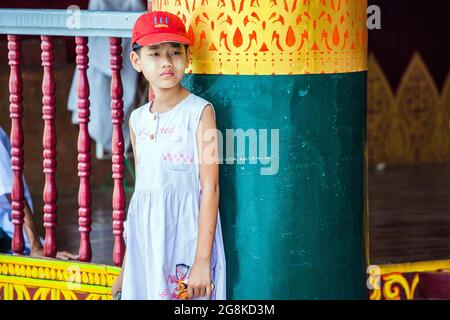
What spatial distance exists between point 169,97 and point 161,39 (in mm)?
216

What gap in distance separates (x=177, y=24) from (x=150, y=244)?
0.76 metres

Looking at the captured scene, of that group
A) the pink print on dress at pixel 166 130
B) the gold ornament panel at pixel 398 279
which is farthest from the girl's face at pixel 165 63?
the gold ornament panel at pixel 398 279

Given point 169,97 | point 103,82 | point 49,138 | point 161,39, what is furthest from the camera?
point 103,82

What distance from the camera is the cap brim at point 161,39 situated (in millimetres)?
4914

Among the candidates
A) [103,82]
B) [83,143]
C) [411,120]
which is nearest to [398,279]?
[83,143]

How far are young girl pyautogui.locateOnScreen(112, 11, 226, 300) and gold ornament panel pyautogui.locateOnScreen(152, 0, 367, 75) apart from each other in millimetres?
96

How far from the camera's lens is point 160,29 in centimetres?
495

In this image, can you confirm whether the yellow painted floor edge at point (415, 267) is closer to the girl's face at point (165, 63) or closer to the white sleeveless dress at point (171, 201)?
the white sleeveless dress at point (171, 201)

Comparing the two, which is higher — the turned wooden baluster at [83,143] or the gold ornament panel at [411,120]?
the gold ornament panel at [411,120]

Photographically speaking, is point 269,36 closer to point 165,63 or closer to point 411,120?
point 165,63

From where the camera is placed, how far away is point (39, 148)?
9.54 metres

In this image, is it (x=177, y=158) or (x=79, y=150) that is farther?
(x=79, y=150)

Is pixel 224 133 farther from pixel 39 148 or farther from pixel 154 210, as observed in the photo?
pixel 39 148

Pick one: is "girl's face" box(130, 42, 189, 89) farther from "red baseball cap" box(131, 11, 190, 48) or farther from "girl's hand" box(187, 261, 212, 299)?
"girl's hand" box(187, 261, 212, 299)
